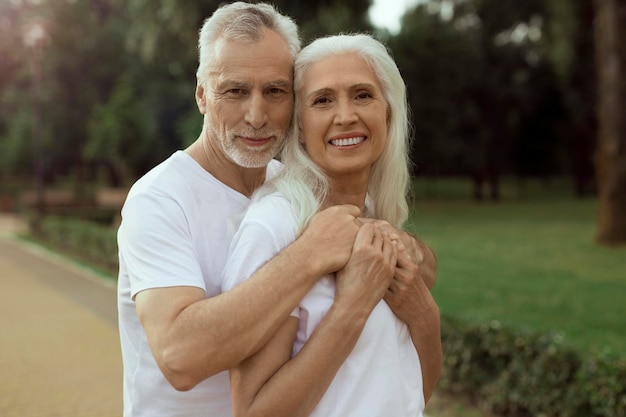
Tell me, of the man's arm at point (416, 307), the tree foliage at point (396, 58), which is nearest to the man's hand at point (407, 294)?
the man's arm at point (416, 307)

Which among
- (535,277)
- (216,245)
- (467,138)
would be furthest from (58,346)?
(467,138)

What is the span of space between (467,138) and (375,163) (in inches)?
1412

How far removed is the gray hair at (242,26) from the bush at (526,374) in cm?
328

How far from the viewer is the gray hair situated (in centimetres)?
207

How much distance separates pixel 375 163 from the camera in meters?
2.21

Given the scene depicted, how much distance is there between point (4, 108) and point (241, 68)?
43.3 metres

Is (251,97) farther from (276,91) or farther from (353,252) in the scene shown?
(353,252)

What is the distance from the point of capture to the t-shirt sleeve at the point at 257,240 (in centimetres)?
182

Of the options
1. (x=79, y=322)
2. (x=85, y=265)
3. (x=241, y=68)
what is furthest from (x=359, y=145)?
(x=85, y=265)

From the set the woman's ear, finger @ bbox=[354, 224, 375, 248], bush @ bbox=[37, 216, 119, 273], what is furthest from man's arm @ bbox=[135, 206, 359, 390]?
bush @ bbox=[37, 216, 119, 273]

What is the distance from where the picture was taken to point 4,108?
41250 mm

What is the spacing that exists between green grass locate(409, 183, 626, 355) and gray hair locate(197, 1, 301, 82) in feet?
3.06

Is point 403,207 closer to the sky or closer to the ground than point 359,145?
closer to the ground

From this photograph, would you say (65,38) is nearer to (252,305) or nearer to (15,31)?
(15,31)
